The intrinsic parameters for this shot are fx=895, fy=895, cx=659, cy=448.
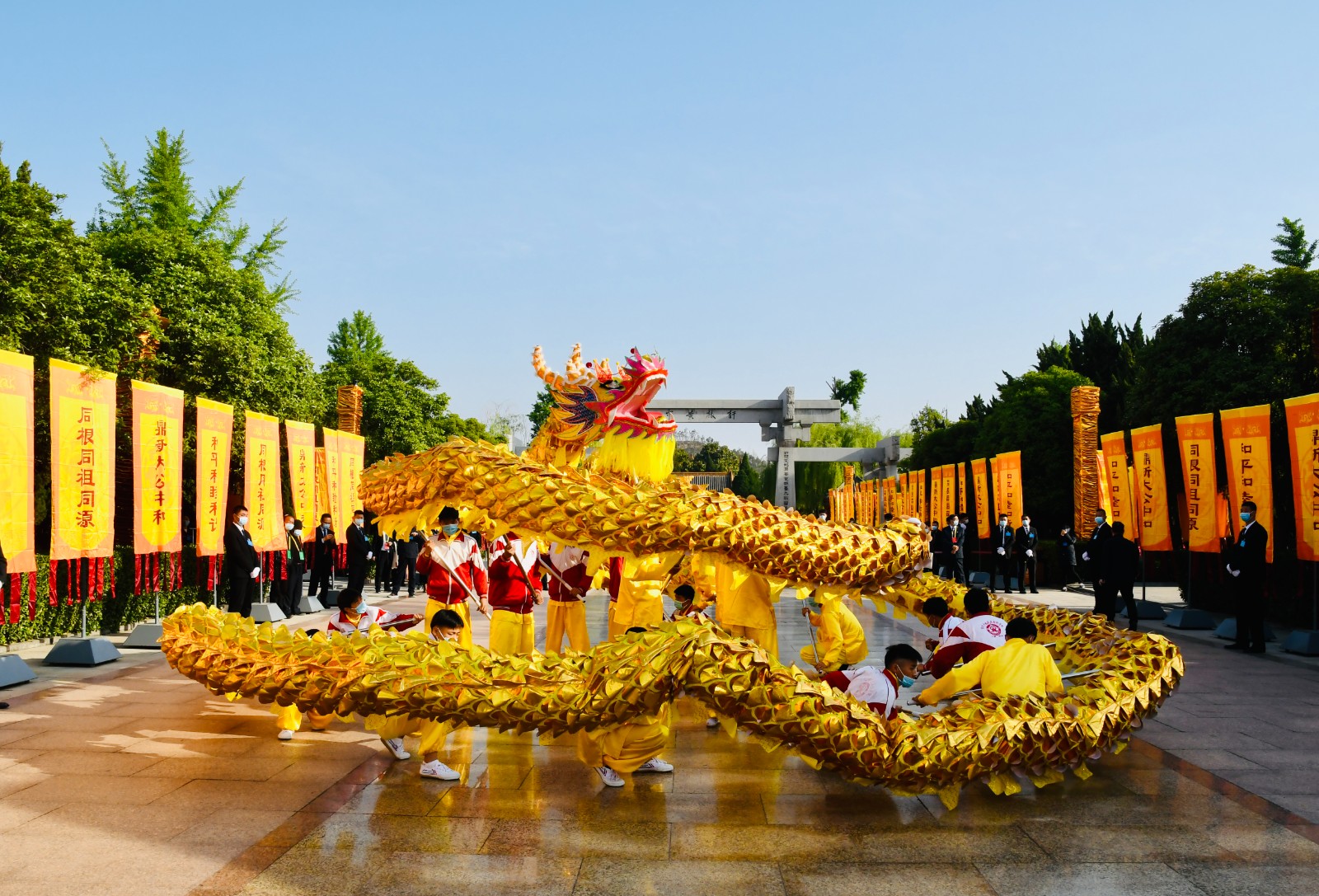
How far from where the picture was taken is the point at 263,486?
10.7 m

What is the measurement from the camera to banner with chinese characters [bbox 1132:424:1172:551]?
10.6 metres

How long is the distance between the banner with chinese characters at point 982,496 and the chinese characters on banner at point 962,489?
260 cm

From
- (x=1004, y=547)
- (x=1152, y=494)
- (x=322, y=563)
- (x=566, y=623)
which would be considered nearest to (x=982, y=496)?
(x=1004, y=547)

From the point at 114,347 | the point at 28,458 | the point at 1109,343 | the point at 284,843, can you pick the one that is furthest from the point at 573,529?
the point at 1109,343

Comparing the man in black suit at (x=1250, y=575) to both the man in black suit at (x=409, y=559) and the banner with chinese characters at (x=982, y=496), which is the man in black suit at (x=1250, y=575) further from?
the man in black suit at (x=409, y=559)

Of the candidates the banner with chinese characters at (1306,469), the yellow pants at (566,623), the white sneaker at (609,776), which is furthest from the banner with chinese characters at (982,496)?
the white sneaker at (609,776)

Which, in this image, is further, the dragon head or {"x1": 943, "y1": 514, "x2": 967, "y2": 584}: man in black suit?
{"x1": 943, "y1": 514, "x2": 967, "y2": 584}: man in black suit

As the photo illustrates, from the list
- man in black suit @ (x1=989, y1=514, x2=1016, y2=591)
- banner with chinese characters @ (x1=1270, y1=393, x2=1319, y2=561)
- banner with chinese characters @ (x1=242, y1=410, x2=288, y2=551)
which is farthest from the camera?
man in black suit @ (x1=989, y1=514, x2=1016, y2=591)

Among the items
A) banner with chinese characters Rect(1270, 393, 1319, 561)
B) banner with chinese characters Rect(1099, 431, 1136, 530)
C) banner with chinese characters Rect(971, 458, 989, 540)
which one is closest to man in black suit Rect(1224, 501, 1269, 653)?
banner with chinese characters Rect(1270, 393, 1319, 561)

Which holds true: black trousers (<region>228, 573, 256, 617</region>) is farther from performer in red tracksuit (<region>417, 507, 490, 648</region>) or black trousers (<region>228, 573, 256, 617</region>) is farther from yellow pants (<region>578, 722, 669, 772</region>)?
yellow pants (<region>578, 722, 669, 772</region>)

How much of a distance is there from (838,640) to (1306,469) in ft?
16.9

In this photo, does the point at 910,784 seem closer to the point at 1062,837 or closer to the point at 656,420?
the point at 1062,837

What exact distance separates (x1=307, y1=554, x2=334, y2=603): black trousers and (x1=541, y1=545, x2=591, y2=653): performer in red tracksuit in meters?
8.10

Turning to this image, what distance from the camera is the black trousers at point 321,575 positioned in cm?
1288
